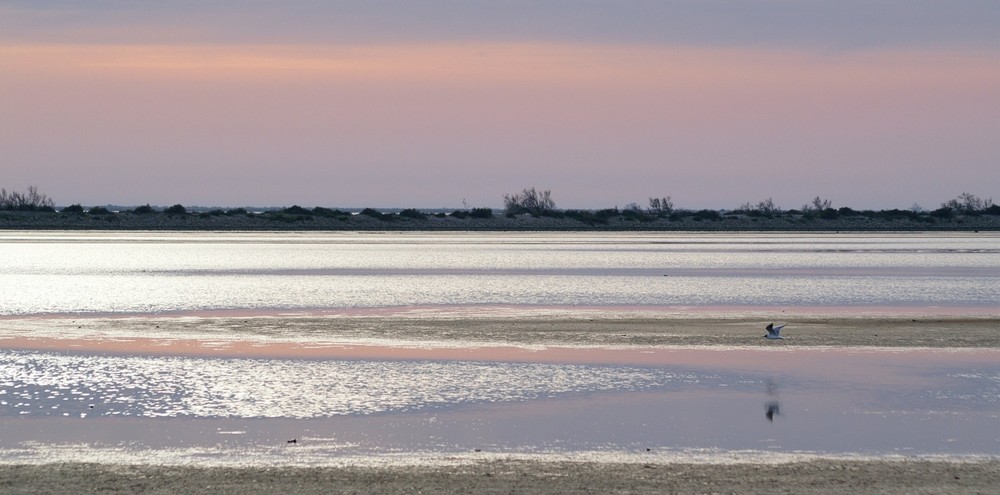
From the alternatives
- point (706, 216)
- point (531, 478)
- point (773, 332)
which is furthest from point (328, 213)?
point (531, 478)

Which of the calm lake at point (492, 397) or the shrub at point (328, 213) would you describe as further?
the shrub at point (328, 213)

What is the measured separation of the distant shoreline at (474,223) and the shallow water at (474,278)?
3787 cm

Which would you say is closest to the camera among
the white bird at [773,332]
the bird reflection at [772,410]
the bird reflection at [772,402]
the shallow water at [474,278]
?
the bird reflection at [772,410]

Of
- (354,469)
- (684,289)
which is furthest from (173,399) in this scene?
(684,289)

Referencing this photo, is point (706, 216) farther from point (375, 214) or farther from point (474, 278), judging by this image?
point (474, 278)

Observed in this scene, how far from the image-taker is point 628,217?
10606cm

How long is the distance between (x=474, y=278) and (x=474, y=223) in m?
65.7

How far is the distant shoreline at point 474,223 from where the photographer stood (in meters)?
93.1

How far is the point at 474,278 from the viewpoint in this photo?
110 feet

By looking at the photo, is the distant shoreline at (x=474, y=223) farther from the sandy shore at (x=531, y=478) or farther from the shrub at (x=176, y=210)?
the sandy shore at (x=531, y=478)

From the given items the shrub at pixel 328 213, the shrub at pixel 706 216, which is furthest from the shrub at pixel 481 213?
the shrub at pixel 706 216

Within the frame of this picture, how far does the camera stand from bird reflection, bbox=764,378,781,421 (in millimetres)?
12141

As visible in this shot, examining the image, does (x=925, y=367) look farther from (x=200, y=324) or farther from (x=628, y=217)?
(x=628, y=217)

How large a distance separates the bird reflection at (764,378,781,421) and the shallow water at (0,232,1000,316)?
1062 cm
